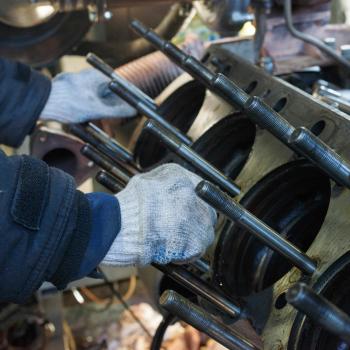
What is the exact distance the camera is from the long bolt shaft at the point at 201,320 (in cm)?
60

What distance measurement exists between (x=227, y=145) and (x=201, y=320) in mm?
451

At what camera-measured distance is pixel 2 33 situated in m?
1.55

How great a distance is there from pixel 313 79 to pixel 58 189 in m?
0.82

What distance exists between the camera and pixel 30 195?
67 centimetres

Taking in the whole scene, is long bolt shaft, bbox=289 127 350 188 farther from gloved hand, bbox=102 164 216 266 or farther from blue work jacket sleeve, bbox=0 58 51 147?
blue work jacket sleeve, bbox=0 58 51 147

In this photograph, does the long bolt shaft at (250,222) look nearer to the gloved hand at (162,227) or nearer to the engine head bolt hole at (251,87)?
the gloved hand at (162,227)

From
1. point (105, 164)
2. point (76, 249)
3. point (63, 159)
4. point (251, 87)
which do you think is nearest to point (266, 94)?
point (251, 87)

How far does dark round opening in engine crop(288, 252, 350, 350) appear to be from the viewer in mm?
607

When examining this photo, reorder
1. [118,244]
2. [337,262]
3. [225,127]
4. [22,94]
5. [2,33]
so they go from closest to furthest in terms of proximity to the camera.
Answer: [337,262]
[118,244]
[225,127]
[22,94]
[2,33]

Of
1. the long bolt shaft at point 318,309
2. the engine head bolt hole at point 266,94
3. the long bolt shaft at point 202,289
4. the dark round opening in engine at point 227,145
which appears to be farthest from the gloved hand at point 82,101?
the long bolt shaft at point 318,309

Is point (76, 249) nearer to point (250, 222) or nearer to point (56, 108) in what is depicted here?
point (250, 222)

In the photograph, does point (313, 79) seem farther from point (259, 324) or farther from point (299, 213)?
point (259, 324)

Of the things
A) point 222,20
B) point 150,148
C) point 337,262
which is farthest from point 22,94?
point 337,262

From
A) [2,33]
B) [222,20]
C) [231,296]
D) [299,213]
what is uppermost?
[222,20]
